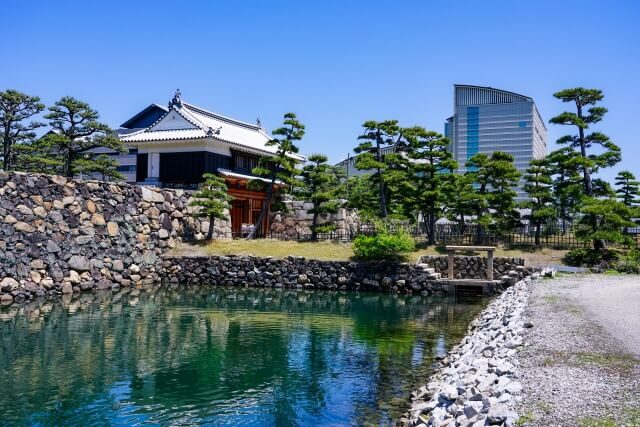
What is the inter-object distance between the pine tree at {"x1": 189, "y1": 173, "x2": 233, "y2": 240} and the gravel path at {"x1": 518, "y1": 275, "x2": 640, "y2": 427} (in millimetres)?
15657

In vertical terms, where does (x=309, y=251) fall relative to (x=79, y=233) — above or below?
below

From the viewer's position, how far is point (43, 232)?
17.5 meters

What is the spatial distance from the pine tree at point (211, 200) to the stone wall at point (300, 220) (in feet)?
15.5

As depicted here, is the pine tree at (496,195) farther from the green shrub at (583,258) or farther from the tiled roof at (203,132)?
the tiled roof at (203,132)

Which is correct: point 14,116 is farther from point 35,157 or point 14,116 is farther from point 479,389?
point 479,389

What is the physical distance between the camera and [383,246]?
21203 mm

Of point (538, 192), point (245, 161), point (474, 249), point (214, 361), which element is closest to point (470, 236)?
point (538, 192)

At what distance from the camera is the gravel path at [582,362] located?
4.43 meters

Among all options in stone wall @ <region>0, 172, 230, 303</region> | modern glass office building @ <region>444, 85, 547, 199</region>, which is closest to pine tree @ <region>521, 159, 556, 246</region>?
modern glass office building @ <region>444, 85, 547, 199</region>

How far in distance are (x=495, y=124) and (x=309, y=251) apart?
19517 millimetres

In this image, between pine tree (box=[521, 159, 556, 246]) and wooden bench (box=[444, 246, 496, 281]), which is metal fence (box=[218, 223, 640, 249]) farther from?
wooden bench (box=[444, 246, 496, 281])

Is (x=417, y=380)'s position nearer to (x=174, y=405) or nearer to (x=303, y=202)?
(x=174, y=405)

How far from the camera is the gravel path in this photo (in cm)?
443

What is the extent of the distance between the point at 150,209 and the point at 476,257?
13.7 meters
